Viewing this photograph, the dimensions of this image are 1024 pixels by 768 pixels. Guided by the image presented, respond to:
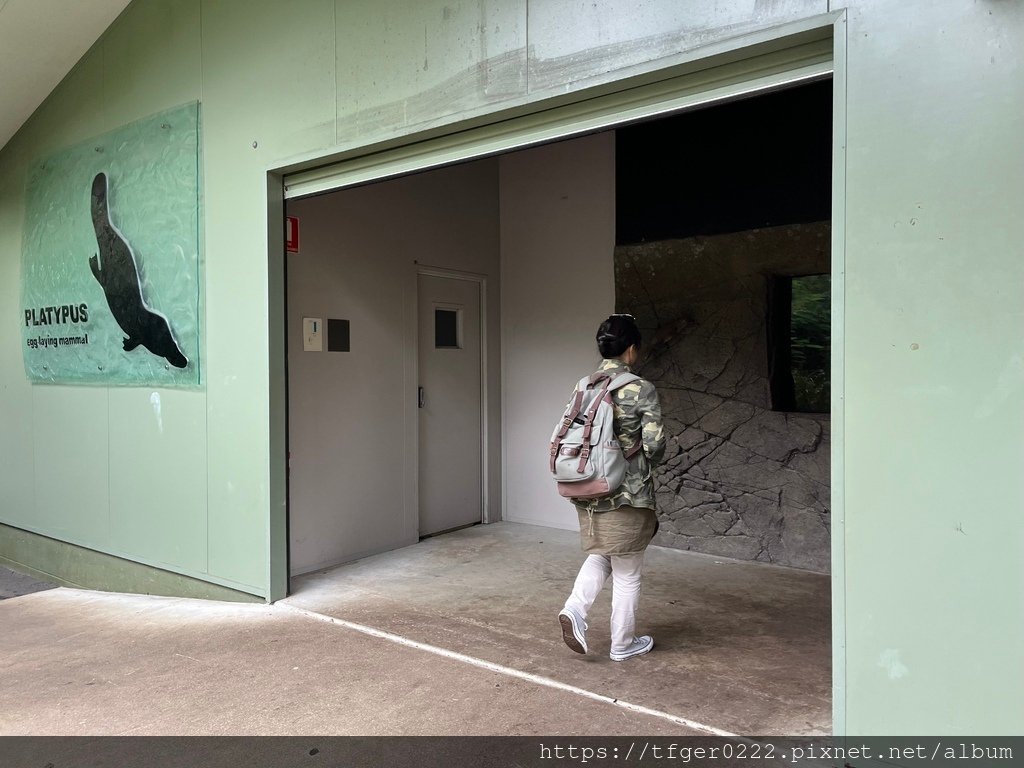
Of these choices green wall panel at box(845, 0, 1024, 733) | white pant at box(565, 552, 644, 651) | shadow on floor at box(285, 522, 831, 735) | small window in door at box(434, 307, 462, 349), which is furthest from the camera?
small window in door at box(434, 307, 462, 349)

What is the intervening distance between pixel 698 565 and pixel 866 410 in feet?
9.86

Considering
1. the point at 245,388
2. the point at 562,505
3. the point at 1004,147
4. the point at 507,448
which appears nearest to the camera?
the point at 1004,147

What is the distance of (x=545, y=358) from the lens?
638 cm

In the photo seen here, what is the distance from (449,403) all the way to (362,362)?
3.46 ft

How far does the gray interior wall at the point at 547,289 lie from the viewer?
6031 millimetres

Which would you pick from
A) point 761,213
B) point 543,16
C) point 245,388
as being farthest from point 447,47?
point 761,213

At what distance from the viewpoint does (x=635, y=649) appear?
3477mm

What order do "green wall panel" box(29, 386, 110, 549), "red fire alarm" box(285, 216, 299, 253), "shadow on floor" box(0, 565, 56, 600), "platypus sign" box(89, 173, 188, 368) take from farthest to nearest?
"shadow on floor" box(0, 565, 56, 600) → "green wall panel" box(29, 386, 110, 549) → "platypus sign" box(89, 173, 188, 368) → "red fire alarm" box(285, 216, 299, 253)

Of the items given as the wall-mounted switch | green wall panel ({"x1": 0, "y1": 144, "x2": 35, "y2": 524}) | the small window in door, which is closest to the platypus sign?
the wall-mounted switch

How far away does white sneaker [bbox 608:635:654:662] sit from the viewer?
3.43m

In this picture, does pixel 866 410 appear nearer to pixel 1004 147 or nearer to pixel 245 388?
pixel 1004 147

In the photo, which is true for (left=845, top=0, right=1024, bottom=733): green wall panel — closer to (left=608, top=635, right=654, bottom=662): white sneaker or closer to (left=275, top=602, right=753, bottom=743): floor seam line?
(left=275, top=602, right=753, bottom=743): floor seam line

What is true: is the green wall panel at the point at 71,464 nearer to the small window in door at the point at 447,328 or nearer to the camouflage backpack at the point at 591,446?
the small window in door at the point at 447,328

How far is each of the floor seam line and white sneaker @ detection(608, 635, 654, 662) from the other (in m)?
0.36
